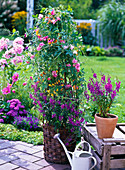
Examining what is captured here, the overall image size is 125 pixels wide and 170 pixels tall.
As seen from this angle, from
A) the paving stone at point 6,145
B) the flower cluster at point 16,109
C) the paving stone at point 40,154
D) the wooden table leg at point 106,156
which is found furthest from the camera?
the flower cluster at point 16,109

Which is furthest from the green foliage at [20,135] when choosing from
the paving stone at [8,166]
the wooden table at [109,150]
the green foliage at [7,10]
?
the green foliage at [7,10]

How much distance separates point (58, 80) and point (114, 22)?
8105mm

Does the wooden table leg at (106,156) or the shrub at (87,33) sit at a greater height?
the shrub at (87,33)

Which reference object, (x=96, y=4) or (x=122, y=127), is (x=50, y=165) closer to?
(x=122, y=127)

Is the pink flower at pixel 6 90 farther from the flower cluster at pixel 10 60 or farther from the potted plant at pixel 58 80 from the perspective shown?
the potted plant at pixel 58 80

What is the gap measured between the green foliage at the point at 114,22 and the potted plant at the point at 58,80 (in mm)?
7577

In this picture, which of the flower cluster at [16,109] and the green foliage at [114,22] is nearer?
the flower cluster at [16,109]

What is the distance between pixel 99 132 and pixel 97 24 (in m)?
8.98

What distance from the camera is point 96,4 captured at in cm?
1802

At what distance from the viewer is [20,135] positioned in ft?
10.8

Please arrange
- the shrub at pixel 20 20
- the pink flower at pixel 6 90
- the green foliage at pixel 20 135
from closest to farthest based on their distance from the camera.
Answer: the green foliage at pixel 20 135 < the pink flower at pixel 6 90 < the shrub at pixel 20 20

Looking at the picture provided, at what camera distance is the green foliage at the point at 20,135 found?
3.19 meters

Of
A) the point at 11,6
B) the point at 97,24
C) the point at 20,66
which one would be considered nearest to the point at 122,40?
the point at 97,24

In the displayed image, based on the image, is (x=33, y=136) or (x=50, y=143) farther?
(x=33, y=136)
